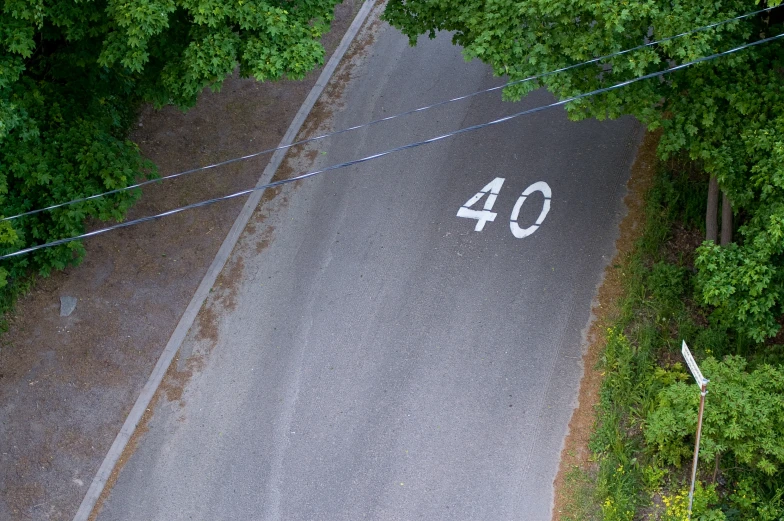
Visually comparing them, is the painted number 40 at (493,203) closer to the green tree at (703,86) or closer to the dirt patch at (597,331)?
the dirt patch at (597,331)

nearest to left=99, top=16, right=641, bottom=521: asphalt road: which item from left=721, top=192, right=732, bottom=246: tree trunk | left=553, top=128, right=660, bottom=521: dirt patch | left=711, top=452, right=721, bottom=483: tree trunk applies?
left=553, top=128, right=660, bottom=521: dirt patch

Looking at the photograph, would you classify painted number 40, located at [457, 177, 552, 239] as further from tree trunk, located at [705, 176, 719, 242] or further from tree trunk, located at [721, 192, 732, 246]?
tree trunk, located at [721, 192, 732, 246]

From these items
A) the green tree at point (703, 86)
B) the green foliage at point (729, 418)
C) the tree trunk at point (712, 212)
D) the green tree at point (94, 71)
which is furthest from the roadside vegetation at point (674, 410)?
the green tree at point (94, 71)

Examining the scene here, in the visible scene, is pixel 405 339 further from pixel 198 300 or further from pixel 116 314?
pixel 116 314

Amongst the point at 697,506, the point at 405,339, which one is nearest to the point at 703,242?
the point at 697,506

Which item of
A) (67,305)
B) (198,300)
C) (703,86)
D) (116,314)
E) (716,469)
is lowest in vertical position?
(716,469)

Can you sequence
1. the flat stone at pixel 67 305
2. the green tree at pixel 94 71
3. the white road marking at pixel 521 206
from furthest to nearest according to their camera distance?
the white road marking at pixel 521 206 → the flat stone at pixel 67 305 → the green tree at pixel 94 71
